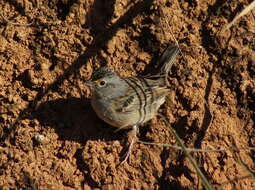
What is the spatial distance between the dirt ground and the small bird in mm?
244

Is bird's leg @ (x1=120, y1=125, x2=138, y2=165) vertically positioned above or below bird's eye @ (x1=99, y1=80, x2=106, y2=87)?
below

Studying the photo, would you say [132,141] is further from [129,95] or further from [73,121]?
[73,121]

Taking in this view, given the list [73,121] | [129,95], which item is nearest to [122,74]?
[129,95]

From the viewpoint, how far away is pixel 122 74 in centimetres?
701

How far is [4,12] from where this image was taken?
734 centimetres

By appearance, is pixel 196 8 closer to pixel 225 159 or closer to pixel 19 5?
pixel 225 159

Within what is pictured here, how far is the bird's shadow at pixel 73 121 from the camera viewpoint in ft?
21.9

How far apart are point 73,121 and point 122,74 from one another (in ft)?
3.74

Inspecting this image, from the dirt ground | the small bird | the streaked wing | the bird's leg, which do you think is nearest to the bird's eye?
the small bird

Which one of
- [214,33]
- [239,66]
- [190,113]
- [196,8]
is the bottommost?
[190,113]

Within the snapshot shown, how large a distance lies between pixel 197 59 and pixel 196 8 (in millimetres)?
883

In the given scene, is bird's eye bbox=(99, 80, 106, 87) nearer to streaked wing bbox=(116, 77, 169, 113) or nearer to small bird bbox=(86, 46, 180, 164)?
small bird bbox=(86, 46, 180, 164)

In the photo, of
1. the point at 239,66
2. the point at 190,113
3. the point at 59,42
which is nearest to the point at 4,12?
the point at 59,42

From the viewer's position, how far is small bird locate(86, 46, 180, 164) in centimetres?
648
